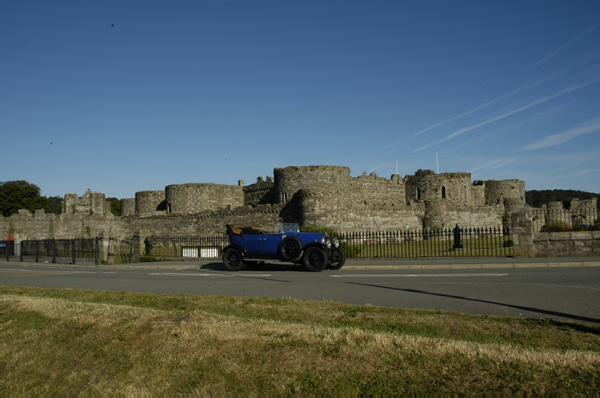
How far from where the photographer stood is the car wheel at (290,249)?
1674 cm

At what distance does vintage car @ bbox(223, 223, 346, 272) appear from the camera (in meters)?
16.8

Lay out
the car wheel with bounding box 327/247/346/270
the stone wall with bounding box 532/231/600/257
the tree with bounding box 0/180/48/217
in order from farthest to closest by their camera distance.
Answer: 1. the tree with bounding box 0/180/48/217
2. the stone wall with bounding box 532/231/600/257
3. the car wheel with bounding box 327/247/346/270

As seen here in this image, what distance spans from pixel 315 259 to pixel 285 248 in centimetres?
112

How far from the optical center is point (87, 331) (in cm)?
812

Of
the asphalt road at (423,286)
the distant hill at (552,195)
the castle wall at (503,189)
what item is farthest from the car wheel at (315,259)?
the distant hill at (552,195)

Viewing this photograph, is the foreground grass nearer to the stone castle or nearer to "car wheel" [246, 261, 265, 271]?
"car wheel" [246, 261, 265, 271]

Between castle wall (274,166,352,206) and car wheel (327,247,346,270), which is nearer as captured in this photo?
car wheel (327,247,346,270)

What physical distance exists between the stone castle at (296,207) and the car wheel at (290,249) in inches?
745

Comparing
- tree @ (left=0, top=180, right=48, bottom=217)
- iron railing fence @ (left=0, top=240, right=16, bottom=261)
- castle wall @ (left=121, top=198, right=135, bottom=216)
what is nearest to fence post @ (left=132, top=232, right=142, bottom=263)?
iron railing fence @ (left=0, top=240, right=16, bottom=261)

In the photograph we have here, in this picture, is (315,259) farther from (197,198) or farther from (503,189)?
(503,189)

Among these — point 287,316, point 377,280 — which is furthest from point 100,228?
point 287,316

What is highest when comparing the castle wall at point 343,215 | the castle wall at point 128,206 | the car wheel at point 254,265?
the castle wall at point 128,206

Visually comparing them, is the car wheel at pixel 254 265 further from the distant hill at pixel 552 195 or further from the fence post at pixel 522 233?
the distant hill at pixel 552 195

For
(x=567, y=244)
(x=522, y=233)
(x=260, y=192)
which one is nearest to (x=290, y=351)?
(x=522, y=233)
